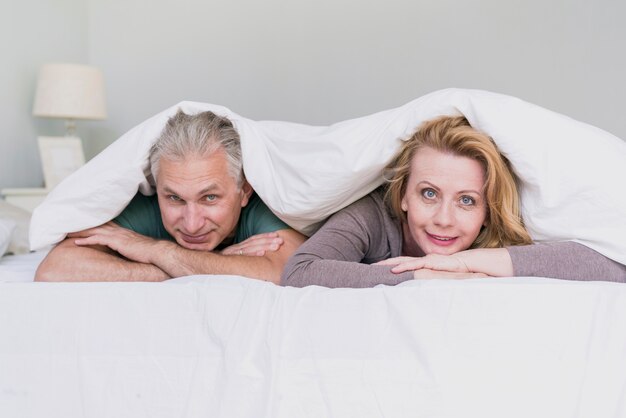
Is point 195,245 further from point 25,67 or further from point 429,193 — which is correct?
point 25,67

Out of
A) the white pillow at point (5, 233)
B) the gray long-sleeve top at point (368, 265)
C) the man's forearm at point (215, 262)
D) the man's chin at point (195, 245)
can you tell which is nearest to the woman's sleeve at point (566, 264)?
the gray long-sleeve top at point (368, 265)

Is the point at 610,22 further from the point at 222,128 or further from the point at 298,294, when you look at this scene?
the point at 298,294

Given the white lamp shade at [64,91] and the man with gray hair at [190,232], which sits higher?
the man with gray hair at [190,232]

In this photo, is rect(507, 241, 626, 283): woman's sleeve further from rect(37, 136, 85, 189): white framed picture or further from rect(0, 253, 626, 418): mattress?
rect(37, 136, 85, 189): white framed picture

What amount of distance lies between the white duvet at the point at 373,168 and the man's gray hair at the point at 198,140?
3 centimetres

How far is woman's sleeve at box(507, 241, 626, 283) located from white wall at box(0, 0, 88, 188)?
3275 millimetres

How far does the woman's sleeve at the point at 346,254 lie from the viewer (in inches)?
52.6

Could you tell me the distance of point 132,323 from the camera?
1.20 metres

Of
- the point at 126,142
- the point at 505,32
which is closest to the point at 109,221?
the point at 126,142

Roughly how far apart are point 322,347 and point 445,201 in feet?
1.74

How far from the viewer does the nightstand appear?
143 inches

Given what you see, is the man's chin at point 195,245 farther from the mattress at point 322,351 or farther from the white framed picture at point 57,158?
the white framed picture at point 57,158

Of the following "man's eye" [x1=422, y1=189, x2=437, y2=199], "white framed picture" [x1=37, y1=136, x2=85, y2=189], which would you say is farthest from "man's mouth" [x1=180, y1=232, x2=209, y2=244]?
"white framed picture" [x1=37, y1=136, x2=85, y2=189]

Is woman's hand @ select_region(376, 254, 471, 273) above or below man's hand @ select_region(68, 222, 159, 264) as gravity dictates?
above
